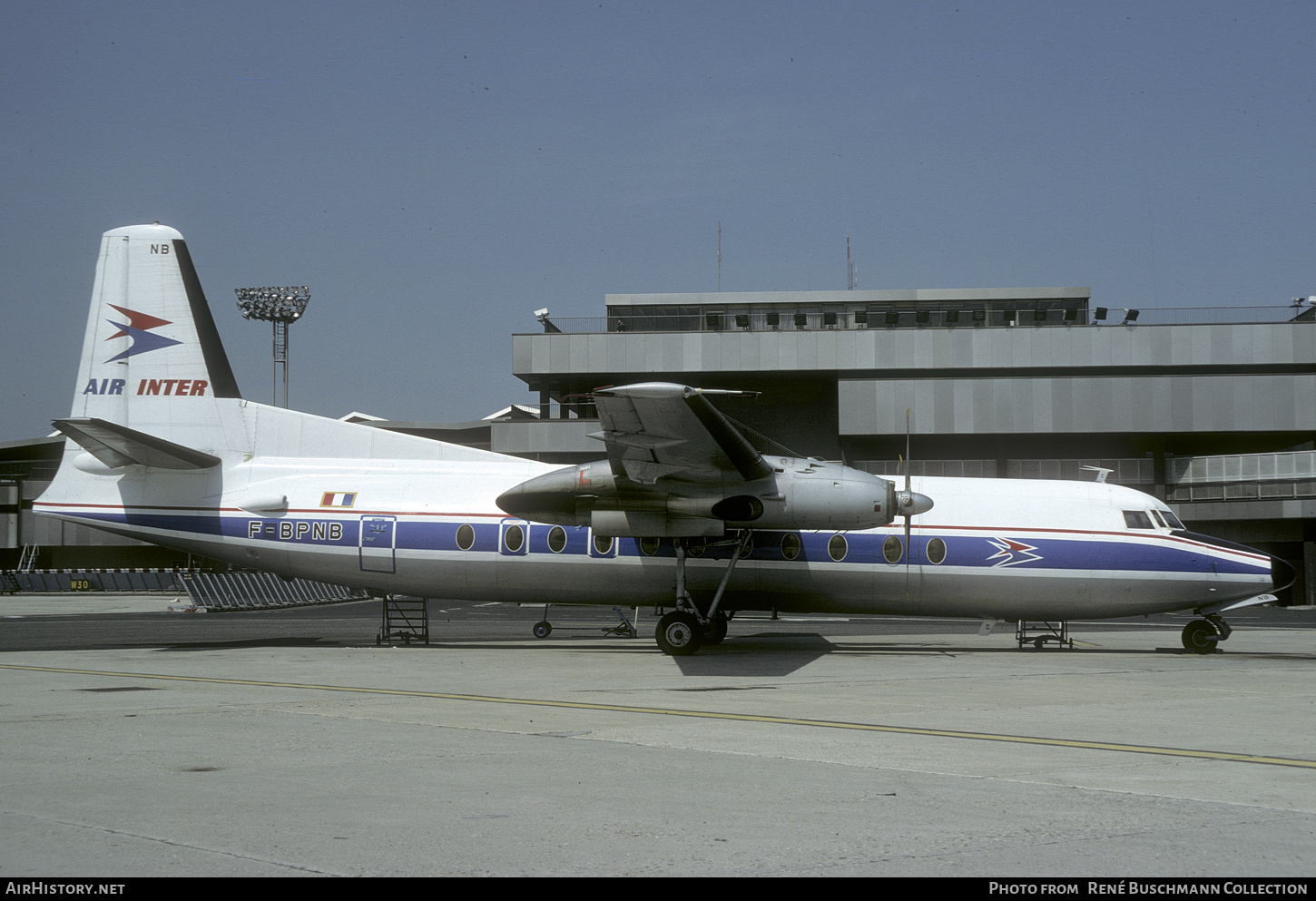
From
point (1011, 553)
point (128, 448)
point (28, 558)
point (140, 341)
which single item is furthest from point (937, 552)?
point (28, 558)

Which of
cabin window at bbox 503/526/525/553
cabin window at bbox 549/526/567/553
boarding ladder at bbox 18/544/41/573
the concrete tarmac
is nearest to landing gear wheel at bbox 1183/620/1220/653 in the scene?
the concrete tarmac

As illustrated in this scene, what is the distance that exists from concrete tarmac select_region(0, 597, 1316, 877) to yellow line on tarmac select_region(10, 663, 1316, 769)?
69 mm

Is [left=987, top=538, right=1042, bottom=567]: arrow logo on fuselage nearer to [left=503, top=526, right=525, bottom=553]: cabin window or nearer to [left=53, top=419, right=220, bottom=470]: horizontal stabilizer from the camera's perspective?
[left=503, top=526, right=525, bottom=553]: cabin window

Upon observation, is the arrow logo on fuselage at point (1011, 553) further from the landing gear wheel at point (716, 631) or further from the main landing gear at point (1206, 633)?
the landing gear wheel at point (716, 631)

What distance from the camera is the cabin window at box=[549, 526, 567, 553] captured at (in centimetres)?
2083

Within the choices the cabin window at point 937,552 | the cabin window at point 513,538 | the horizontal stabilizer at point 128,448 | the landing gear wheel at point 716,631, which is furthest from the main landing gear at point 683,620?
the horizontal stabilizer at point 128,448

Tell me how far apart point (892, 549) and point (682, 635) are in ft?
14.4

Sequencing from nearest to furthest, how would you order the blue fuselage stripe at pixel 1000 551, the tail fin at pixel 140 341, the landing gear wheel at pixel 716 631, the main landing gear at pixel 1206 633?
the blue fuselage stripe at pixel 1000 551 → the main landing gear at pixel 1206 633 → the landing gear wheel at pixel 716 631 → the tail fin at pixel 140 341

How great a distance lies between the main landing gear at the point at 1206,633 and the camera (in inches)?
810

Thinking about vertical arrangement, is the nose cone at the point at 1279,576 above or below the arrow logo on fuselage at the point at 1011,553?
below

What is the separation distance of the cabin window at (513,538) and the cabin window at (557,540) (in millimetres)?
564

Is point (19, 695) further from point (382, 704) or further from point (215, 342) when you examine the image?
point (215, 342)
